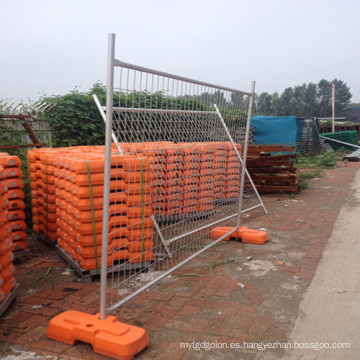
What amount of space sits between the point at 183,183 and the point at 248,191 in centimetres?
323

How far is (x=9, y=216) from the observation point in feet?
11.8

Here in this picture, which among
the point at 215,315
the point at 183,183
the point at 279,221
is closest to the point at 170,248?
the point at 183,183

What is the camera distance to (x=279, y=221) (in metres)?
6.85

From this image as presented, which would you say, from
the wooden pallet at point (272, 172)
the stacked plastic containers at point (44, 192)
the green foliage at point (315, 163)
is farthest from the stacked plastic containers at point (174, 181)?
the green foliage at point (315, 163)

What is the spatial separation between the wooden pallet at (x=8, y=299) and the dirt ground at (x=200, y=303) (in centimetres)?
12

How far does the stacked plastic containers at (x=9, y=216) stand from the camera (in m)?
3.29

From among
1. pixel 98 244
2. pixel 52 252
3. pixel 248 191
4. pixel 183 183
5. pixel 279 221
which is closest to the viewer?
pixel 98 244

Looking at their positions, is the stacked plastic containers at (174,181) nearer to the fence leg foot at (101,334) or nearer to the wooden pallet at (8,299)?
the fence leg foot at (101,334)

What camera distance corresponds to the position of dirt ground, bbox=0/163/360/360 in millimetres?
2834

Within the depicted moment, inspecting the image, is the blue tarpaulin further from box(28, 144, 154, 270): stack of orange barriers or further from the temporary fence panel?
box(28, 144, 154, 270): stack of orange barriers

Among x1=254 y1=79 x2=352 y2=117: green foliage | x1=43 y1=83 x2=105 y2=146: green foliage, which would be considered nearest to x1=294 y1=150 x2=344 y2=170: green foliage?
x1=43 y1=83 x2=105 y2=146: green foliage

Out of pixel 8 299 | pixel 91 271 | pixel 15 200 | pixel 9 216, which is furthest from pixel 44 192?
pixel 8 299

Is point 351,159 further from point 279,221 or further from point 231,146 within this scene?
point 231,146

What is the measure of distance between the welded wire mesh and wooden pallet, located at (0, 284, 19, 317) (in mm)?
891
